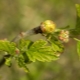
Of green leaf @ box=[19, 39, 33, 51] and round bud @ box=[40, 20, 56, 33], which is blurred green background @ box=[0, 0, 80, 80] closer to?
green leaf @ box=[19, 39, 33, 51]

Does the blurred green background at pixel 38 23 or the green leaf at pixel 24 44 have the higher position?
the blurred green background at pixel 38 23

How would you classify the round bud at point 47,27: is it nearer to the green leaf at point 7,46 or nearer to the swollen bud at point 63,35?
the swollen bud at point 63,35

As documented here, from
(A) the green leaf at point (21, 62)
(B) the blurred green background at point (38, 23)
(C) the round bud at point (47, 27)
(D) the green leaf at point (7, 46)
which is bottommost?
(A) the green leaf at point (21, 62)

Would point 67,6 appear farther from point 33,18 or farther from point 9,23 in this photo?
point 9,23

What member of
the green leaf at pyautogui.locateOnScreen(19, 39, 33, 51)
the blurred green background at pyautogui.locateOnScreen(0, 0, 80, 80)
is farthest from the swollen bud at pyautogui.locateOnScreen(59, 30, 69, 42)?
the blurred green background at pyautogui.locateOnScreen(0, 0, 80, 80)

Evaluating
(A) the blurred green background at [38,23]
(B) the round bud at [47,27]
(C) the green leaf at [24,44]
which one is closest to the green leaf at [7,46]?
(C) the green leaf at [24,44]

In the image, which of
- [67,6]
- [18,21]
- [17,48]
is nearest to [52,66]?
[18,21]
